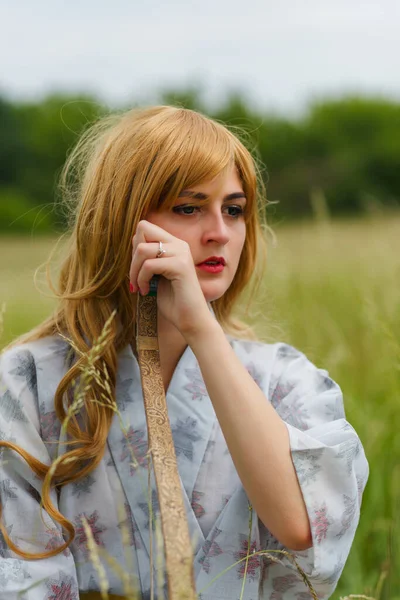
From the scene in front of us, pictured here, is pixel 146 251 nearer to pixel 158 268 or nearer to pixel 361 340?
pixel 158 268

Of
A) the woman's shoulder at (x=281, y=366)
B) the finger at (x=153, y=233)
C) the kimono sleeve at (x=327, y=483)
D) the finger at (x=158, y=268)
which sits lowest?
the kimono sleeve at (x=327, y=483)

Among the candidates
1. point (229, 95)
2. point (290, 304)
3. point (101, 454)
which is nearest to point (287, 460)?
point (101, 454)

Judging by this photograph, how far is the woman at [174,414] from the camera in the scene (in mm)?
1440

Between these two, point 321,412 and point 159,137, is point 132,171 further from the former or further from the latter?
point 321,412

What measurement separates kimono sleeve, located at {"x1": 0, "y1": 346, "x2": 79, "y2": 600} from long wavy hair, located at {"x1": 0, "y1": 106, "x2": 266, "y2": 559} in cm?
2

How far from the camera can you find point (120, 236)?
176 centimetres

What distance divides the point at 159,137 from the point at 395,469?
155 cm

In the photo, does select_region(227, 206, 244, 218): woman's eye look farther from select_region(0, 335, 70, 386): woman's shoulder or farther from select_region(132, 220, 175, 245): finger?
select_region(0, 335, 70, 386): woman's shoulder

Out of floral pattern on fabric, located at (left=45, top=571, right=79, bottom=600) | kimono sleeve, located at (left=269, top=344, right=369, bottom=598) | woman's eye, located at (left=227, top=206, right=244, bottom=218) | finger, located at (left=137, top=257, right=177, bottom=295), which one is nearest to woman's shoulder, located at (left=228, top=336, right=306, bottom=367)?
kimono sleeve, located at (left=269, top=344, right=369, bottom=598)

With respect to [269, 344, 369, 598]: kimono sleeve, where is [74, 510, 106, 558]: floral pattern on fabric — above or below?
below

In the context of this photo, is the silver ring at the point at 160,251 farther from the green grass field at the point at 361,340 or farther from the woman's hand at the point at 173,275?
the green grass field at the point at 361,340

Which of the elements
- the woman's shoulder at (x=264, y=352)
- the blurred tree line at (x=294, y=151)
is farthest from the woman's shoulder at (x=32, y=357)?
the blurred tree line at (x=294, y=151)

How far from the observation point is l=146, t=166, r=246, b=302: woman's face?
1673 mm

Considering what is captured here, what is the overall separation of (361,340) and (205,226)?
2195 millimetres
